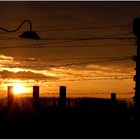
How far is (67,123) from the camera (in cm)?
2125

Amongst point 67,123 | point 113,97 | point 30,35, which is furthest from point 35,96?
point 30,35

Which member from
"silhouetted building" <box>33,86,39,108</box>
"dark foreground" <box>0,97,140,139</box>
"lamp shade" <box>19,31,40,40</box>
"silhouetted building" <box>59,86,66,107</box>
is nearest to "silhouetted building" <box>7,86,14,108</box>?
"dark foreground" <box>0,97,140,139</box>

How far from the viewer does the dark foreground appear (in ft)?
66.2

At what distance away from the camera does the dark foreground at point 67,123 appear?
66.2ft

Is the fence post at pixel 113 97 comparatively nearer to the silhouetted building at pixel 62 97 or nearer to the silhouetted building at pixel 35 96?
the silhouetted building at pixel 62 97

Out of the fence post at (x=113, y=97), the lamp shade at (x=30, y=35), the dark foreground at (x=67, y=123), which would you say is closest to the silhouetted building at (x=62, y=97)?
the dark foreground at (x=67, y=123)

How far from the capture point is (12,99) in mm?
23094

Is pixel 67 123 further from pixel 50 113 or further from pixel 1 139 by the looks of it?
pixel 1 139

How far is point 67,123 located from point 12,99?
316 cm

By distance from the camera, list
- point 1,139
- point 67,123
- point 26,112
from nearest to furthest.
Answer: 1. point 1,139
2. point 67,123
3. point 26,112

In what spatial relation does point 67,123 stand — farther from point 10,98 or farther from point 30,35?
point 30,35

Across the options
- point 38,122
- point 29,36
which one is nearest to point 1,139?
point 38,122

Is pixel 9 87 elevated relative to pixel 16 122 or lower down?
elevated

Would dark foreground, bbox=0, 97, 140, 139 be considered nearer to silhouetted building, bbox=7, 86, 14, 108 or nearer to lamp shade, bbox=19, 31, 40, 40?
silhouetted building, bbox=7, 86, 14, 108
